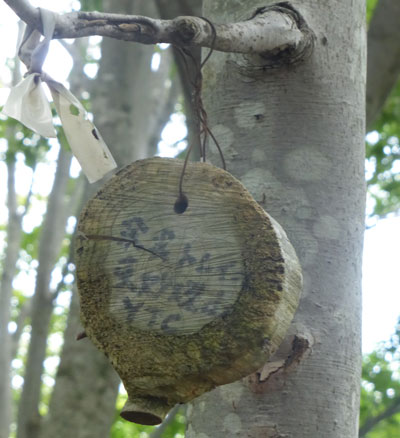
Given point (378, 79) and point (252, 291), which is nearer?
point (252, 291)

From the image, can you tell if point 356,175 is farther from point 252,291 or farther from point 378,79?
point 378,79

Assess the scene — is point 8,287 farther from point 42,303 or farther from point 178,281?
point 178,281

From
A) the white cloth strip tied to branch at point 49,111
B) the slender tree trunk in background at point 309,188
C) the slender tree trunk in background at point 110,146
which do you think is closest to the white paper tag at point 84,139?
the white cloth strip tied to branch at point 49,111

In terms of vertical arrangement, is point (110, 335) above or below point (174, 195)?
below

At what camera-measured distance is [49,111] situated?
1.76 metres

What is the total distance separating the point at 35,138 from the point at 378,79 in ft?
11.0

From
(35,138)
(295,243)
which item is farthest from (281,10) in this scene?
(35,138)

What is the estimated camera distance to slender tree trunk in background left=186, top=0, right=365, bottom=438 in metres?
1.81

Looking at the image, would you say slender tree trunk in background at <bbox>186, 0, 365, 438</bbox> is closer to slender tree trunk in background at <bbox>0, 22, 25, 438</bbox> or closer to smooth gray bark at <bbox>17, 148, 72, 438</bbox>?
smooth gray bark at <bbox>17, 148, 72, 438</bbox>

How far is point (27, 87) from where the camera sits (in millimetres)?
1699

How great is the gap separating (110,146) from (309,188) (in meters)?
3.73

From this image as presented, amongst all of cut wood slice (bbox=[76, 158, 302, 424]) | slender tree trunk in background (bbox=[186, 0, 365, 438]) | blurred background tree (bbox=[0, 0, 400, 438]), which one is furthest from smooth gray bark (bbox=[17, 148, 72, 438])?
cut wood slice (bbox=[76, 158, 302, 424])

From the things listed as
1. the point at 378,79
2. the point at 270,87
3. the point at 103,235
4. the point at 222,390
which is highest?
the point at 378,79

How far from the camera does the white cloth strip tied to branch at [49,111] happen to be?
5.38 ft
